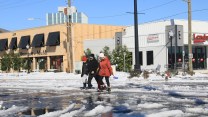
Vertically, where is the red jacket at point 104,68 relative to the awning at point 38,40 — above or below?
below

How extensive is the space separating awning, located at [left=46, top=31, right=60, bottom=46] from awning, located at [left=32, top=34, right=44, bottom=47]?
165 cm

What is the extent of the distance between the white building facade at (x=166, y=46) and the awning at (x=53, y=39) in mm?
15177

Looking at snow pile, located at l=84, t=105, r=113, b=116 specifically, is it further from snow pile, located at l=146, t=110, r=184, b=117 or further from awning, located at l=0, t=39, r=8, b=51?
awning, located at l=0, t=39, r=8, b=51

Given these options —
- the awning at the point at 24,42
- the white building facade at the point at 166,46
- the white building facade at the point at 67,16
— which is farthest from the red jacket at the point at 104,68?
the awning at the point at 24,42

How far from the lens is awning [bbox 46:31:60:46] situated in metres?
60.2

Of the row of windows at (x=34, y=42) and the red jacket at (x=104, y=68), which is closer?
the red jacket at (x=104, y=68)

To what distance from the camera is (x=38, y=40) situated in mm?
63219

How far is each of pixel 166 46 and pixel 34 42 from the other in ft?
80.3

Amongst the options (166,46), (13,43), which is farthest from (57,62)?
(166,46)

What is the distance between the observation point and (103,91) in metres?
19.0

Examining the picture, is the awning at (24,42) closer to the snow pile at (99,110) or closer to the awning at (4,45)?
the awning at (4,45)

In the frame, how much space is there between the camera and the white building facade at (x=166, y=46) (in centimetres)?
4622

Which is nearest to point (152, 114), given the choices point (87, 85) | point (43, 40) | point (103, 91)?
point (103, 91)

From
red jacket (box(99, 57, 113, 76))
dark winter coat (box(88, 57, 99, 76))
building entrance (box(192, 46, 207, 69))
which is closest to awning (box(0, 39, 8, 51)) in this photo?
building entrance (box(192, 46, 207, 69))
